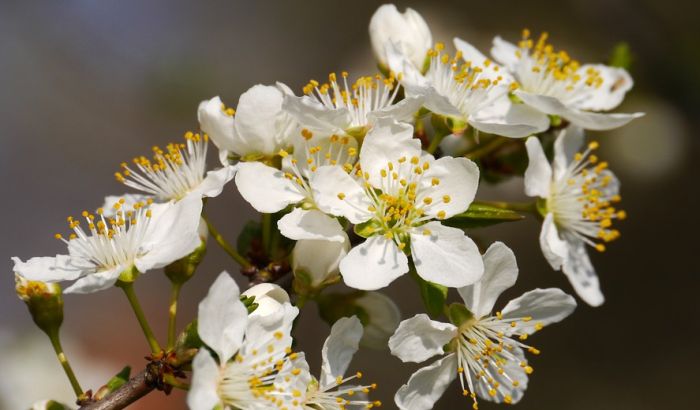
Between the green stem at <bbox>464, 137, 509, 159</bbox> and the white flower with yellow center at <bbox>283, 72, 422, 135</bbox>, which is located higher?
the white flower with yellow center at <bbox>283, 72, 422, 135</bbox>

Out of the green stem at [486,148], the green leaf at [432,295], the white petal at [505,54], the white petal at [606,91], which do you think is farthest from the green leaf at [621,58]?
the green leaf at [432,295]

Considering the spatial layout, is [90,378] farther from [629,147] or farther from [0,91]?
[0,91]

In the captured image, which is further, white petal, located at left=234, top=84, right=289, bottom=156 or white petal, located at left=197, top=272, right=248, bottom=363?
white petal, located at left=234, top=84, right=289, bottom=156

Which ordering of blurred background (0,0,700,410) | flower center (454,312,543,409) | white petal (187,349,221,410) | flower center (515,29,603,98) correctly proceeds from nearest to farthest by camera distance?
white petal (187,349,221,410)
flower center (454,312,543,409)
flower center (515,29,603,98)
blurred background (0,0,700,410)

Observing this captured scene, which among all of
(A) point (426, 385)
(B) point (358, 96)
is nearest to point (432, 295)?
(A) point (426, 385)

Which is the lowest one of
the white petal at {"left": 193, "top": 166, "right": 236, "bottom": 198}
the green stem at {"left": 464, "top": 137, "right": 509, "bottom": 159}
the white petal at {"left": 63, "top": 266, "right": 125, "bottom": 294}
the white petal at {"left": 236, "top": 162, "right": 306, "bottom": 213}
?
the green stem at {"left": 464, "top": 137, "right": 509, "bottom": 159}

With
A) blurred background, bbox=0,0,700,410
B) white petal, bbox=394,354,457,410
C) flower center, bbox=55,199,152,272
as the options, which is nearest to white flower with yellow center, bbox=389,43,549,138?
white petal, bbox=394,354,457,410

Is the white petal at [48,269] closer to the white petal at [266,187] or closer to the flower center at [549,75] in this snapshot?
the white petal at [266,187]

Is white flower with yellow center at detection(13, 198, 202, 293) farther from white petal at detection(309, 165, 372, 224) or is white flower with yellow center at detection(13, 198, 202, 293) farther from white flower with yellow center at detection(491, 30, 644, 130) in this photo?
white flower with yellow center at detection(491, 30, 644, 130)
